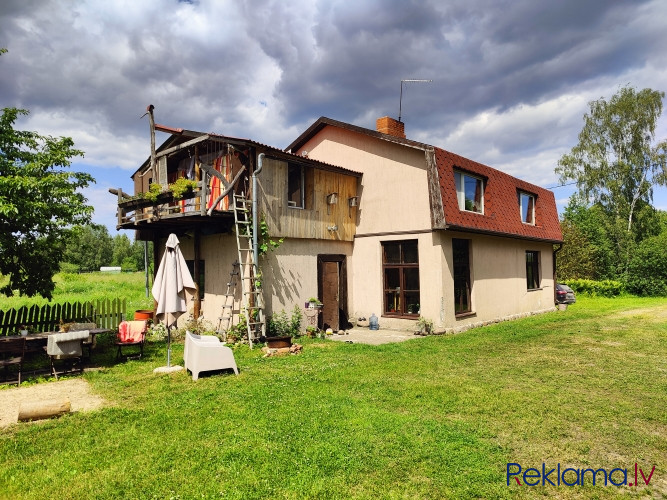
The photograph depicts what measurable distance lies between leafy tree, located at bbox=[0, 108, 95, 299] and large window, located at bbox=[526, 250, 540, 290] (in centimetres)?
1694

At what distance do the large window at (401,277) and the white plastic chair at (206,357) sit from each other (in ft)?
22.8

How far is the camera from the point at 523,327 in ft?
43.9

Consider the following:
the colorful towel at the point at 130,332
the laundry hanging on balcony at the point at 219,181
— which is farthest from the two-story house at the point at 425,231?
the colorful towel at the point at 130,332

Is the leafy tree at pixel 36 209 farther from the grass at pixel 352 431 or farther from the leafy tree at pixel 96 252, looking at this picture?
the leafy tree at pixel 96 252

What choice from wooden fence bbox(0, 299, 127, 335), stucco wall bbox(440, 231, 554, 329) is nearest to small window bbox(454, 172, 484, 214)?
stucco wall bbox(440, 231, 554, 329)

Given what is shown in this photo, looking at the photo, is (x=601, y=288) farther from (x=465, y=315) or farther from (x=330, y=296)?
(x=330, y=296)

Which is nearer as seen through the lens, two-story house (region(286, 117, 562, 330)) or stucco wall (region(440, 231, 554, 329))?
two-story house (region(286, 117, 562, 330))

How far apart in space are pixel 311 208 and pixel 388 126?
4.81 m

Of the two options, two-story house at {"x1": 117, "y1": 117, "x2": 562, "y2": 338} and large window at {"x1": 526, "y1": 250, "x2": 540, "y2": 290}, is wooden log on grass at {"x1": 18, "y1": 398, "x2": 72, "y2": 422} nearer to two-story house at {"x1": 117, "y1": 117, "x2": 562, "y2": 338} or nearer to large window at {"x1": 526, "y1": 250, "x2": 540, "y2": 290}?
two-story house at {"x1": 117, "y1": 117, "x2": 562, "y2": 338}

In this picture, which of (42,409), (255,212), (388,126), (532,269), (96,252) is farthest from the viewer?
(96,252)

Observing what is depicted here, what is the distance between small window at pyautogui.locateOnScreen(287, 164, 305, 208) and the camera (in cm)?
1273

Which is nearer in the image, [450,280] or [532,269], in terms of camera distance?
[450,280]

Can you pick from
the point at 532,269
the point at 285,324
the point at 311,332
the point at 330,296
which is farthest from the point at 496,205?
the point at 285,324

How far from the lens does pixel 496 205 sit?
48.4 feet
